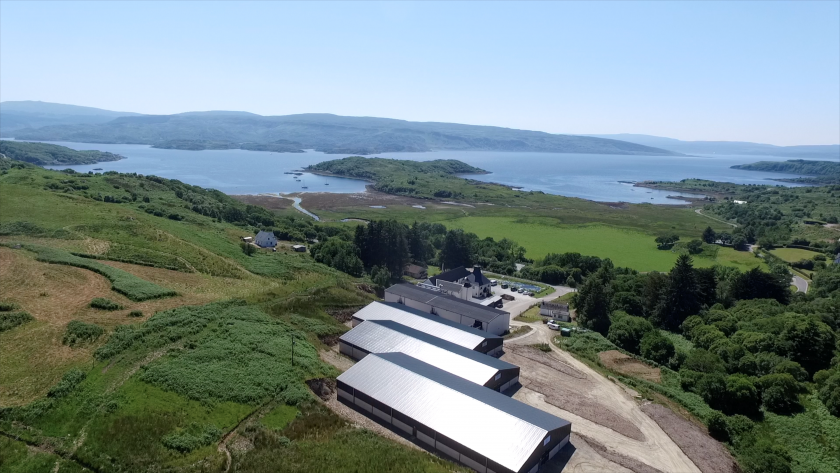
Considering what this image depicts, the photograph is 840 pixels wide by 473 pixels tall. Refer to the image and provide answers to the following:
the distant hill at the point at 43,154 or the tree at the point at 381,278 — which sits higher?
the distant hill at the point at 43,154

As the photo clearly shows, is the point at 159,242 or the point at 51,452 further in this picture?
the point at 159,242

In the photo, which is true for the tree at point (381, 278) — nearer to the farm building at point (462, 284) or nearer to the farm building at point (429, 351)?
the farm building at point (462, 284)

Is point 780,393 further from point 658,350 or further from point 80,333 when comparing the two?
point 80,333

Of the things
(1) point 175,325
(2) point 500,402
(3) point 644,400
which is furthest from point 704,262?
(1) point 175,325

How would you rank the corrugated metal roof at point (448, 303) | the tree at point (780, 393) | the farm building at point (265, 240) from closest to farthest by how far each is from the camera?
the tree at point (780, 393), the corrugated metal roof at point (448, 303), the farm building at point (265, 240)

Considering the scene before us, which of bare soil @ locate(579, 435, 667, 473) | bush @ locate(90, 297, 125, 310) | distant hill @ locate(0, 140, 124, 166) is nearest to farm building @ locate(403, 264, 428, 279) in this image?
bush @ locate(90, 297, 125, 310)

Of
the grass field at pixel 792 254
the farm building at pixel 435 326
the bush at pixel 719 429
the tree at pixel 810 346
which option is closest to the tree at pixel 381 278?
the farm building at pixel 435 326

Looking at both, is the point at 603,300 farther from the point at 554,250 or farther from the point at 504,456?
the point at 554,250
